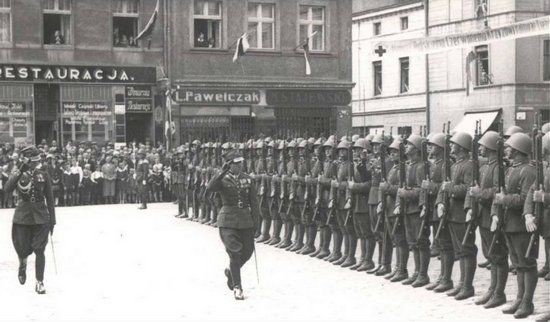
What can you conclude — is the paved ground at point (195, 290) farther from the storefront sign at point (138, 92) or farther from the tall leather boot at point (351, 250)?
the storefront sign at point (138, 92)

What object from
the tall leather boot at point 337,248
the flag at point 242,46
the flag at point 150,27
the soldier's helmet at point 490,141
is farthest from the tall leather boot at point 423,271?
the flag at point 150,27

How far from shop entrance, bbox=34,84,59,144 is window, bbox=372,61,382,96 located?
2227 centimetres

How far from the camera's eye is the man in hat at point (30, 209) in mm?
12109

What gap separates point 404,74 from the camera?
47312 mm

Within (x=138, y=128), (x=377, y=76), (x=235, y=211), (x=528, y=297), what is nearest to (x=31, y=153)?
(x=235, y=211)

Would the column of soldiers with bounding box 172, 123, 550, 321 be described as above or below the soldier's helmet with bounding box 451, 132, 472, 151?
below

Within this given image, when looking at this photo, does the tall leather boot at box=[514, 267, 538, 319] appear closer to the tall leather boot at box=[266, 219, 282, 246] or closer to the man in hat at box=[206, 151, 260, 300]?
the man in hat at box=[206, 151, 260, 300]

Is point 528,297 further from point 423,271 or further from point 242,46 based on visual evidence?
point 242,46

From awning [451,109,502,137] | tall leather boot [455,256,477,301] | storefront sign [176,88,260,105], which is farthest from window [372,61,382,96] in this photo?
tall leather boot [455,256,477,301]

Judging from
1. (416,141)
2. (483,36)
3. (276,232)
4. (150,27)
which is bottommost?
(276,232)

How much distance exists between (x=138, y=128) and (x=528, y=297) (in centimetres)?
2559

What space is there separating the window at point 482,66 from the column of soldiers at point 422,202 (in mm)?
24518

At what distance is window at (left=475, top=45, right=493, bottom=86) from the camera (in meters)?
40.3

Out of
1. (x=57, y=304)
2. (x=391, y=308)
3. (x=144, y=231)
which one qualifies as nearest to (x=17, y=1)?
(x=144, y=231)
